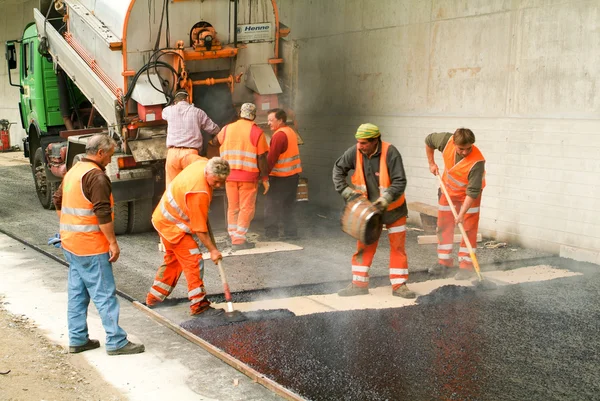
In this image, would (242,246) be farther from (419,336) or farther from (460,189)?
(419,336)

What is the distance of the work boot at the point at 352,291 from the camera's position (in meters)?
6.97

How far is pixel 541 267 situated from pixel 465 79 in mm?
2895

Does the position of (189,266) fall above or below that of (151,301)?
above

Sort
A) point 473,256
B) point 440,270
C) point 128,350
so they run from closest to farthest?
point 128,350, point 473,256, point 440,270

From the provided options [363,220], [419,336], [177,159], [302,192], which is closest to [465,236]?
[363,220]

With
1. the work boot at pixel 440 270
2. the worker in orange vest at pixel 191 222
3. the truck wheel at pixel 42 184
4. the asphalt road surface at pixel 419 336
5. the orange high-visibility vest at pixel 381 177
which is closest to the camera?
the asphalt road surface at pixel 419 336

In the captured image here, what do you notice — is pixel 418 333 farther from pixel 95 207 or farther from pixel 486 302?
pixel 95 207

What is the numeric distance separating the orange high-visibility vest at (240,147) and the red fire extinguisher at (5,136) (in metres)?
16.6

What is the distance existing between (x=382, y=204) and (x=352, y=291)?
0.92m

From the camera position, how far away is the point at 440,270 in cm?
782

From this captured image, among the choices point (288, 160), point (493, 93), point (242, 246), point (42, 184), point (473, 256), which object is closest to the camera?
point (473, 256)

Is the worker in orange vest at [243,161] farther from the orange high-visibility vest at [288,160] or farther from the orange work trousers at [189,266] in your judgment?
the orange work trousers at [189,266]

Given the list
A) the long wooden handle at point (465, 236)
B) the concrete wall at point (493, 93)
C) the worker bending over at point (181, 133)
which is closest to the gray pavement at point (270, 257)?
the concrete wall at point (493, 93)

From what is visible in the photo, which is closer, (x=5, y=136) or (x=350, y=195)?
(x=350, y=195)
